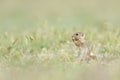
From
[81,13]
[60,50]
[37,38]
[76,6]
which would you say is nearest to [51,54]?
[60,50]

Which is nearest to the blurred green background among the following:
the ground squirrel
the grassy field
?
the grassy field

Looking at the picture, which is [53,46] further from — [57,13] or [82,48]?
[57,13]

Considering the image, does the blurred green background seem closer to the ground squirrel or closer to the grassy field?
the grassy field

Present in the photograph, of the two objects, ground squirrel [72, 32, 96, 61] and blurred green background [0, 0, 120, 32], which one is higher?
blurred green background [0, 0, 120, 32]

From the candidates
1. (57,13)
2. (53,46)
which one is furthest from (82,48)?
(57,13)

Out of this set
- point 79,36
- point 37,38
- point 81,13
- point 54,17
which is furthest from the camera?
point 81,13

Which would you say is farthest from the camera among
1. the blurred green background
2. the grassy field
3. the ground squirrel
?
the blurred green background

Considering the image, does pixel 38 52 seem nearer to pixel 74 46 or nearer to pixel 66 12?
pixel 74 46
